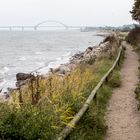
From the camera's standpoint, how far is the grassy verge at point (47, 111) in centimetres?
670

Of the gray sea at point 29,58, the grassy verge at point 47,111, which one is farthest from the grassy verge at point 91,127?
the gray sea at point 29,58

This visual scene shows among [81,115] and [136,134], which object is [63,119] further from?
[136,134]

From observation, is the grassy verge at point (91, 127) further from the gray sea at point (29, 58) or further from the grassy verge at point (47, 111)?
the gray sea at point (29, 58)

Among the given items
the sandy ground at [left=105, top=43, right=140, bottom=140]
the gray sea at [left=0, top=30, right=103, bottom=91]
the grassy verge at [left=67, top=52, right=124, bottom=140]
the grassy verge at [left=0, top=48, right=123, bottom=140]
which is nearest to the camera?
the grassy verge at [left=0, top=48, right=123, bottom=140]

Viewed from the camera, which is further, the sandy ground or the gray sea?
the gray sea

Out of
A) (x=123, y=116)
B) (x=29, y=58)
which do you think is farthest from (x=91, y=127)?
(x=29, y=58)

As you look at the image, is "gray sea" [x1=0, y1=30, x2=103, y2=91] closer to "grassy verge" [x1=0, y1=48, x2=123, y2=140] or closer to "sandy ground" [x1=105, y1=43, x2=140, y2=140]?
"sandy ground" [x1=105, y1=43, x2=140, y2=140]

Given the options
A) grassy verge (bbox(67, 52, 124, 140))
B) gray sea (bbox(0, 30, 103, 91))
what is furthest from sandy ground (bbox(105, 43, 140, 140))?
gray sea (bbox(0, 30, 103, 91))

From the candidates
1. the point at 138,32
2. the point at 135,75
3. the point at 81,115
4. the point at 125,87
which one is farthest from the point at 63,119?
the point at 138,32

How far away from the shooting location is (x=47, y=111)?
7.36 m

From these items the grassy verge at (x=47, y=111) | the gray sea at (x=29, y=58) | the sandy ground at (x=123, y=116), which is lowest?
the gray sea at (x=29, y=58)

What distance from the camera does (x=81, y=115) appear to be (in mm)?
8820

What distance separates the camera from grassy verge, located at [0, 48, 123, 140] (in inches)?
264

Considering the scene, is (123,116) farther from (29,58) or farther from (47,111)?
(29,58)
